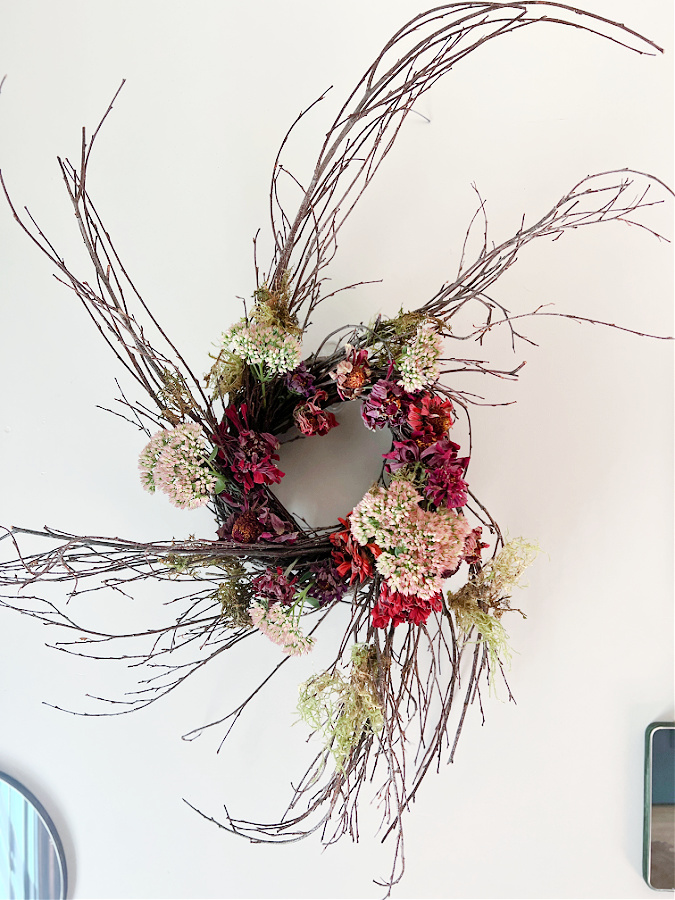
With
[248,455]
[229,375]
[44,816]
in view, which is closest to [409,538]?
→ [248,455]

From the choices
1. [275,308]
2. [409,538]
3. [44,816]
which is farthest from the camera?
[44,816]

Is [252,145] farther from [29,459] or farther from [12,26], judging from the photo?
[29,459]

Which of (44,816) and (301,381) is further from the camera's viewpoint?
(44,816)

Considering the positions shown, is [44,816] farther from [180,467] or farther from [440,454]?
[440,454]

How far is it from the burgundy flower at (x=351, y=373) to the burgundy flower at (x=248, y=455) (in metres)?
0.15

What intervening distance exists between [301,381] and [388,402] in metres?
0.16

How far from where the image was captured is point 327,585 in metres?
1.09

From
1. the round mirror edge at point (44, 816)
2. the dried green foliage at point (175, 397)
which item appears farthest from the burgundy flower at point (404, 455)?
the round mirror edge at point (44, 816)

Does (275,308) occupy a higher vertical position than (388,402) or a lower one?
higher

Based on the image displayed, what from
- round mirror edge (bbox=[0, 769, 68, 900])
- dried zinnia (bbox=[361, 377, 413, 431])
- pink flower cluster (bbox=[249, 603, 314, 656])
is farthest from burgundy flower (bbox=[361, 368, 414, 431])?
round mirror edge (bbox=[0, 769, 68, 900])

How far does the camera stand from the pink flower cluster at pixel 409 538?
947 millimetres

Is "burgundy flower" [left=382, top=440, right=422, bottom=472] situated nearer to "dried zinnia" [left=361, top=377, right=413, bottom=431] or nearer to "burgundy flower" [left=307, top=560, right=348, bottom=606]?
"dried zinnia" [left=361, top=377, right=413, bottom=431]

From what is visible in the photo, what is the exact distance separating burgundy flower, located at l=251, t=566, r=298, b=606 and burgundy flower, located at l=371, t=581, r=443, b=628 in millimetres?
149

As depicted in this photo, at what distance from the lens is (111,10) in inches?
50.9
